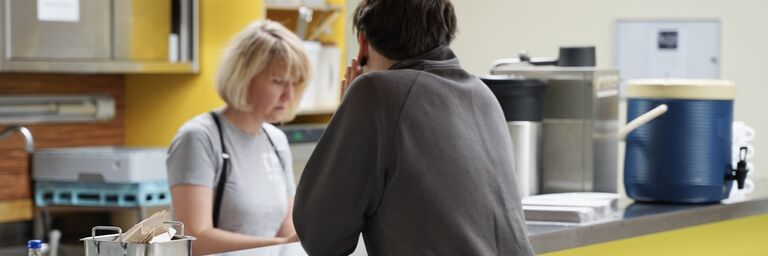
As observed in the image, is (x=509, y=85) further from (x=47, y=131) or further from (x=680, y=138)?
(x=47, y=131)

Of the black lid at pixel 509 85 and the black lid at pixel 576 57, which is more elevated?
the black lid at pixel 576 57

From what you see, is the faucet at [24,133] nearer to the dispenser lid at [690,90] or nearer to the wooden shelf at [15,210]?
the wooden shelf at [15,210]

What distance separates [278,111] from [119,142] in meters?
2.07

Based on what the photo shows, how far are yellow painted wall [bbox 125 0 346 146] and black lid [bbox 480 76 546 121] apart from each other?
82.1 inches

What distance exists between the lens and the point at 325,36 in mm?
5699

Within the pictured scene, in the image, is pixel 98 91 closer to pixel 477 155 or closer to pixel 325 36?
pixel 325 36

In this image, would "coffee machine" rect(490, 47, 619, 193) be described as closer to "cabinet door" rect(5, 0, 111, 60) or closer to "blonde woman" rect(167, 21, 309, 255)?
"blonde woman" rect(167, 21, 309, 255)

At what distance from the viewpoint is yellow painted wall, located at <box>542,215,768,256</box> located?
2902 mm

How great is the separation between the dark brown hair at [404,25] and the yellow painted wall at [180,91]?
3.19 m

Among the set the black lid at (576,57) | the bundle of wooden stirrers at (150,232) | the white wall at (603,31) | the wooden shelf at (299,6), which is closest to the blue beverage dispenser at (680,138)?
the black lid at (576,57)

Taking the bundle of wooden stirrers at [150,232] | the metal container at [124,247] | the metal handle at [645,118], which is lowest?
the metal container at [124,247]

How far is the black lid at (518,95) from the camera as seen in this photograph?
3.21 meters

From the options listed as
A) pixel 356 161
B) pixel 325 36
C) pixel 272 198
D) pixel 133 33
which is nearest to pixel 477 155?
pixel 356 161

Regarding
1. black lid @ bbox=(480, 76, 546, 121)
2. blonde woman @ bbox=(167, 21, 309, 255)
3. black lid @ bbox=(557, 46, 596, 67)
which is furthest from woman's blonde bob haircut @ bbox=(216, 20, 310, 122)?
black lid @ bbox=(557, 46, 596, 67)
